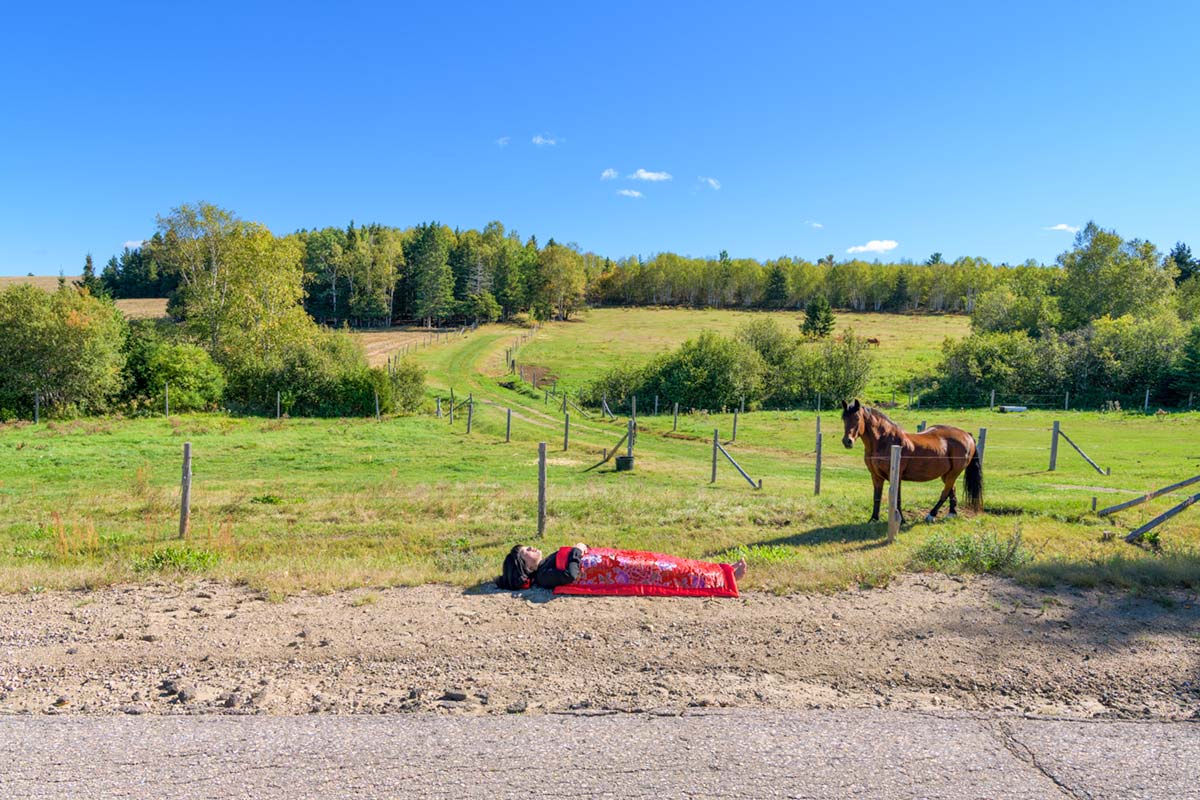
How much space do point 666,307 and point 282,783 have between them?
122 m

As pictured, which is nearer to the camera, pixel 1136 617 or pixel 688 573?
pixel 1136 617

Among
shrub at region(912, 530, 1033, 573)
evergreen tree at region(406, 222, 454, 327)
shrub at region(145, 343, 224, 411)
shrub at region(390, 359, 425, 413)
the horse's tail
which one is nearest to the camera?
shrub at region(912, 530, 1033, 573)

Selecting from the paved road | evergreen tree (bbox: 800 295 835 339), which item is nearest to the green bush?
the paved road

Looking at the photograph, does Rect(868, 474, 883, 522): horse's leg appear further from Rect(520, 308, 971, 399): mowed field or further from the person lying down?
Rect(520, 308, 971, 399): mowed field

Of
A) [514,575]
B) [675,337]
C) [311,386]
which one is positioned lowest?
[514,575]

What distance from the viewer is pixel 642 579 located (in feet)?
24.9

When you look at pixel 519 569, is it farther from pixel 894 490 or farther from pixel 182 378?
pixel 182 378

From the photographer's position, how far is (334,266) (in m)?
89.0

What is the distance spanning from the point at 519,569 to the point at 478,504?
21.7ft

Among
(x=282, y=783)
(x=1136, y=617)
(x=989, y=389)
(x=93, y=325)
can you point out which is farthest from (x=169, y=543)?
(x=989, y=389)

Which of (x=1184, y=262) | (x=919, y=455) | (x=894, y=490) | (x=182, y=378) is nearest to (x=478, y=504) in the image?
(x=894, y=490)

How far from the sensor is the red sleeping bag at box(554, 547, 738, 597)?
24.7 feet

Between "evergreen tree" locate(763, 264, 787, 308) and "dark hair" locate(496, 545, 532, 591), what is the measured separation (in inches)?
4823

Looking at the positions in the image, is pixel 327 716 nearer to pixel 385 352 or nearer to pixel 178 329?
pixel 178 329
